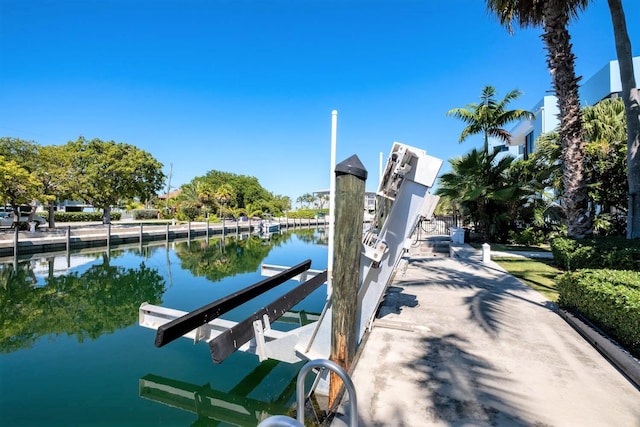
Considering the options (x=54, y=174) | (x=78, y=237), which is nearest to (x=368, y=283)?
(x=78, y=237)

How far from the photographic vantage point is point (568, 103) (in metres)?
9.17

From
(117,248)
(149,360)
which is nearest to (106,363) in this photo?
(149,360)

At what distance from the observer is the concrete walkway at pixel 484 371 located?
8.93ft

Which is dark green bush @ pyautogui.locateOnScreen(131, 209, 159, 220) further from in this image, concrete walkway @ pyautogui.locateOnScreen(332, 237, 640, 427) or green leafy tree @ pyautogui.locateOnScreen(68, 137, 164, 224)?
concrete walkway @ pyautogui.locateOnScreen(332, 237, 640, 427)

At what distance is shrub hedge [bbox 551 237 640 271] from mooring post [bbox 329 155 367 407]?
653cm

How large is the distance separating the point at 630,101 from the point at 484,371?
844 cm

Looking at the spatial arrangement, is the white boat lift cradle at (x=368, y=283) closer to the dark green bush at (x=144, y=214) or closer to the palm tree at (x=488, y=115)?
the palm tree at (x=488, y=115)

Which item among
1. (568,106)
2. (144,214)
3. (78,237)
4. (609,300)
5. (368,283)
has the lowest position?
(78,237)

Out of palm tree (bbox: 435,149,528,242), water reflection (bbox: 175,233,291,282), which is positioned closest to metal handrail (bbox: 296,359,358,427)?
water reflection (bbox: 175,233,291,282)

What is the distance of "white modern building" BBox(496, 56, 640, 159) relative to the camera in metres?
18.1

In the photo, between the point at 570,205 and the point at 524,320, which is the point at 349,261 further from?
the point at 570,205

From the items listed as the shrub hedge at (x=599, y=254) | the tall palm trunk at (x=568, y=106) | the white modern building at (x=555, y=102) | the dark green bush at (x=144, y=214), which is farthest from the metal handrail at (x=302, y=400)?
the dark green bush at (x=144, y=214)

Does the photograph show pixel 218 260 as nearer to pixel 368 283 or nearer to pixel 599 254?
pixel 368 283

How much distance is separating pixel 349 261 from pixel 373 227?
3.44ft
